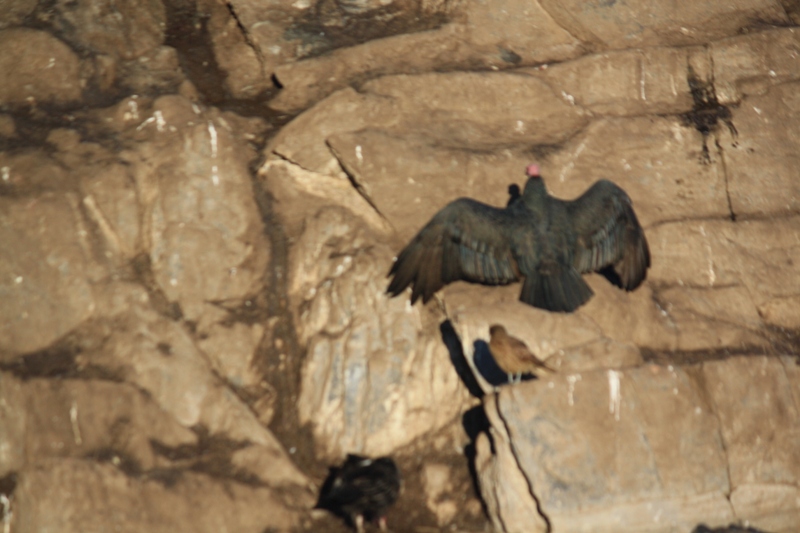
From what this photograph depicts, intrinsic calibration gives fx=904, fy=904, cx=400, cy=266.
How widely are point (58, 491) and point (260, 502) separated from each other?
1.36 metres

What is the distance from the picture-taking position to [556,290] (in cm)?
680

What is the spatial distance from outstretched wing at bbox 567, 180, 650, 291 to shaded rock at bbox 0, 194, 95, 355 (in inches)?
151

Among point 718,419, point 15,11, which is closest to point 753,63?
point 718,419

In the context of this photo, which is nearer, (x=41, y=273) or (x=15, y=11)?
(x=41, y=273)

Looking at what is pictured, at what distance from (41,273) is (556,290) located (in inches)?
153

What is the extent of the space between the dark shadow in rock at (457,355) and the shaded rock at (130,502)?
1.74 m

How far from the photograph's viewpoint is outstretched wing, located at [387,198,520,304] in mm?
6938

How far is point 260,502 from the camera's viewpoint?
21.2 feet

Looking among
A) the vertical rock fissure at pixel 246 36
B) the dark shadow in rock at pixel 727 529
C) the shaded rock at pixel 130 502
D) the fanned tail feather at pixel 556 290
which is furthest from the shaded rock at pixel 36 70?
the dark shadow in rock at pixel 727 529

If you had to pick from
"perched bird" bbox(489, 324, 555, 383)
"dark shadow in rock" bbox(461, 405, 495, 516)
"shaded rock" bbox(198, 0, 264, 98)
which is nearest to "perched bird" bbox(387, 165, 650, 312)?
"perched bird" bbox(489, 324, 555, 383)

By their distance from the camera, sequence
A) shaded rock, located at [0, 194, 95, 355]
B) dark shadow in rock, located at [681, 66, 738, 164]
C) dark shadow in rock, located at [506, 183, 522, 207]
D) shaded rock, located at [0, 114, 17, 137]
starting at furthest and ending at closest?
dark shadow in rock, located at [681, 66, 738, 164], dark shadow in rock, located at [506, 183, 522, 207], shaded rock, located at [0, 114, 17, 137], shaded rock, located at [0, 194, 95, 355]

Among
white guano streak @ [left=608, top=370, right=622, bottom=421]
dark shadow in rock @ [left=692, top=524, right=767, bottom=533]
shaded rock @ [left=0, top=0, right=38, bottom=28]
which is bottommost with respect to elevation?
dark shadow in rock @ [left=692, top=524, right=767, bottom=533]

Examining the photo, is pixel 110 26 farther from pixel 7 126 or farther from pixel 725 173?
pixel 725 173

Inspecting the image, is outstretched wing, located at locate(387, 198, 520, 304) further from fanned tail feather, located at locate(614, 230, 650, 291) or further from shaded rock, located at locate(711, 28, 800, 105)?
shaded rock, located at locate(711, 28, 800, 105)
